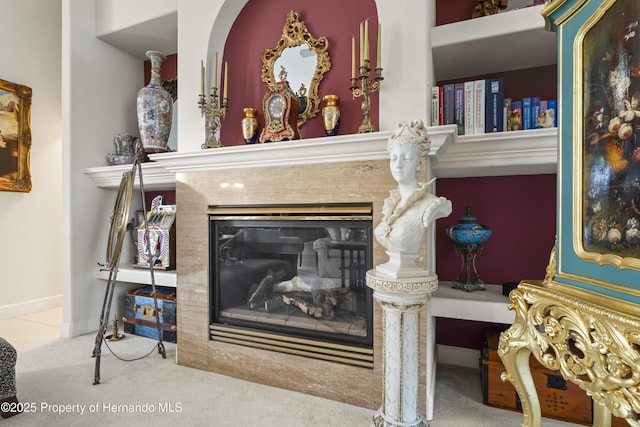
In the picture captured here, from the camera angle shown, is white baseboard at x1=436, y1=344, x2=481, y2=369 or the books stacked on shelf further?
white baseboard at x1=436, y1=344, x2=481, y2=369

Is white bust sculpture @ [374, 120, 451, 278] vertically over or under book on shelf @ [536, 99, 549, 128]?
under

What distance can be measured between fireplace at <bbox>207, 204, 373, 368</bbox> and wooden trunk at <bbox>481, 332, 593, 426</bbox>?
0.64 metres

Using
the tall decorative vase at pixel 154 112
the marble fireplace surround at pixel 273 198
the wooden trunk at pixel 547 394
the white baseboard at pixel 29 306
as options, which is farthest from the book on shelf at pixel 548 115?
the white baseboard at pixel 29 306

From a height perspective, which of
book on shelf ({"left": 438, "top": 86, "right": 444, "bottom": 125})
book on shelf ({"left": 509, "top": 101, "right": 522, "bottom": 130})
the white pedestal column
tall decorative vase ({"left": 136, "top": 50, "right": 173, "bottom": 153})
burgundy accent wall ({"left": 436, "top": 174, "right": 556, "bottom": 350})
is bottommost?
the white pedestal column

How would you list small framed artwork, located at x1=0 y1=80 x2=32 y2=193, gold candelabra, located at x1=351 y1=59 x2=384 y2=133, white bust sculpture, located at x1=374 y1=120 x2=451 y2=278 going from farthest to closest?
1. small framed artwork, located at x1=0 y1=80 x2=32 y2=193
2. gold candelabra, located at x1=351 y1=59 x2=384 y2=133
3. white bust sculpture, located at x1=374 y1=120 x2=451 y2=278

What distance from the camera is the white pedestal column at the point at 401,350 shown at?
1418 mm

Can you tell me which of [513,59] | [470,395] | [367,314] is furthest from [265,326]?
[513,59]

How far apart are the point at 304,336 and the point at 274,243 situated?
580 mm

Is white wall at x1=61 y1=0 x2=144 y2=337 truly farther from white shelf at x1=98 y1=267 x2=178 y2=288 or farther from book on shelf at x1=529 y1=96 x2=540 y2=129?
book on shelf at x1=529 y1=96 x2=540 y2=129

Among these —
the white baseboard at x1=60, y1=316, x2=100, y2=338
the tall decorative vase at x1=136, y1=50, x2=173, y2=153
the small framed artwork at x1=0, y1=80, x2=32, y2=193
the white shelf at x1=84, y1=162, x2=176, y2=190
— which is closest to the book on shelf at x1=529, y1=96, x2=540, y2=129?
the white shelf at x1=84, y1=162, x2=176, y2=190

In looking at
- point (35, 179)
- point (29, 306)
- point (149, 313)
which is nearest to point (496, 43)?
point (149, 313)

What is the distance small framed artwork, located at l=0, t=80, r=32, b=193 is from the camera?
316cm

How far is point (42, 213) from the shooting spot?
353 cm

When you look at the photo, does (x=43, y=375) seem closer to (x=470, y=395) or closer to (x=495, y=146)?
(x=470, y=395)
